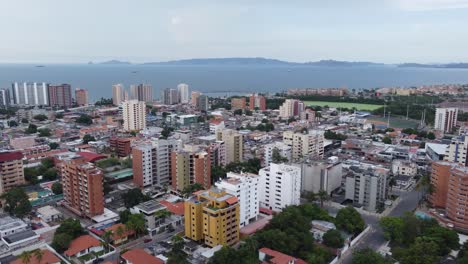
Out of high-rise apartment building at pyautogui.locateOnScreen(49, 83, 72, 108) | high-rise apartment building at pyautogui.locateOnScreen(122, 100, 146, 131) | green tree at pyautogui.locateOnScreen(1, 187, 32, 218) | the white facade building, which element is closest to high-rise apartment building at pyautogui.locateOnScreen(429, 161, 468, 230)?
the white facade building

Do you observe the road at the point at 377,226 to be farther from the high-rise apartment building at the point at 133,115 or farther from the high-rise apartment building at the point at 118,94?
the high-rise apartment building at the point at 118,94

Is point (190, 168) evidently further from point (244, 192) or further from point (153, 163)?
point (244, 192)

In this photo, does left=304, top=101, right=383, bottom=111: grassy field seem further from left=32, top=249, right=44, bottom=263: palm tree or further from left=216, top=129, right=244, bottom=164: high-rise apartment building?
left=32, top=249, right=44, bottom=263: palm tree

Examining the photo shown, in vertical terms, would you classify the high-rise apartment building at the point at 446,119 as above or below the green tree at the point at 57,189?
above

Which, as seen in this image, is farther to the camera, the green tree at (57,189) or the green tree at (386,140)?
the green tree at (386,140)

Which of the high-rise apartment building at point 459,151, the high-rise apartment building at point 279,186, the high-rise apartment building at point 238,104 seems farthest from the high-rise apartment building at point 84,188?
the high-rise apartment building at point 238,104

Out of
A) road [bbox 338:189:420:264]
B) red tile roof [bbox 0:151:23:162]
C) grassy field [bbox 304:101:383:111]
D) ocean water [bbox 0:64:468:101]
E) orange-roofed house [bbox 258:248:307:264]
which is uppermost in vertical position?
ocean water [bbox 0:64:468:101]

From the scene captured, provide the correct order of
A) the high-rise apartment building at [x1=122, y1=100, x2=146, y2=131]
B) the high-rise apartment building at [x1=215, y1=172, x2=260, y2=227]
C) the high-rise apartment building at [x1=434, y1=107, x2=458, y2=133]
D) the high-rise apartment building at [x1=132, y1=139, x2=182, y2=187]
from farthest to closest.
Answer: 1. the high-rise apartment building at [x1=434, y1=107, x2=458, y2=133]
2. the high-rise apartment building at [x1=122, y1=100, x2=146, y2=131]
3. the high-rise apartment building at [x1=132, y1=139, x2=182, y2=187]
4. the high-rise apartment building at [x1=215, y1=172, x2=260, y2=227]
